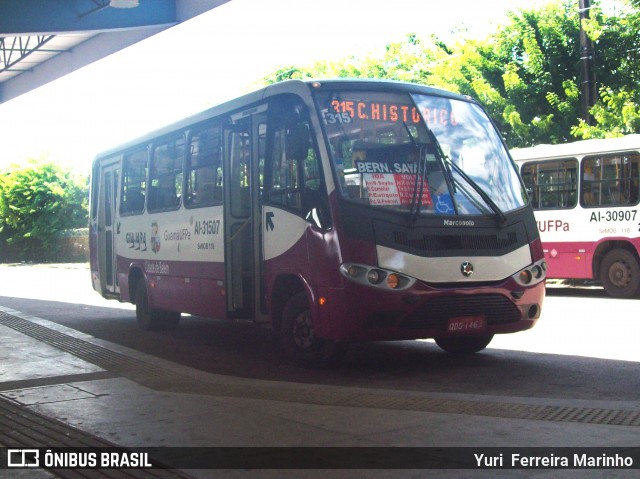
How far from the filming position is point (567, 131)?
2502 cm

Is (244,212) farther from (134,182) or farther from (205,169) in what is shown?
(134,182)

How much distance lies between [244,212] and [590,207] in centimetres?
1025

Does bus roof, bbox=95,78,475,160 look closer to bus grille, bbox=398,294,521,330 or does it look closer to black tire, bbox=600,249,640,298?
bus grille, bbox=398,294,521,330

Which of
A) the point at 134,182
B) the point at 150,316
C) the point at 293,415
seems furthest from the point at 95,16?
the point at 293,415

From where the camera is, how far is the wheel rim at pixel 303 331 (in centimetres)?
942

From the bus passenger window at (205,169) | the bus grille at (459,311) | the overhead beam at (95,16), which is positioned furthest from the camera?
the overhead beam at (95,16)

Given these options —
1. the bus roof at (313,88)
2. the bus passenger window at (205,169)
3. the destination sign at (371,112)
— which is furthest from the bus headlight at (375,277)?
the bus passenger window at (205,169)

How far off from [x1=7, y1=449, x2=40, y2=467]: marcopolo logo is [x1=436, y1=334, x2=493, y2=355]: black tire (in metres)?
5.47

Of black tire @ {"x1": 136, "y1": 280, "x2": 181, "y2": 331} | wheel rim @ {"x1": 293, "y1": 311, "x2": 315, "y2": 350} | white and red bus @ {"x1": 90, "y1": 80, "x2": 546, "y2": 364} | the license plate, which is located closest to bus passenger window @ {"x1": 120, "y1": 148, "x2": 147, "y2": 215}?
black tire @ {"x1": 136, "y1": 280, "x2": 181, "y2": 331}

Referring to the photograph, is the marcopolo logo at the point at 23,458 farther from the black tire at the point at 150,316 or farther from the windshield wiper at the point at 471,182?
the black tire at the point at 150,316

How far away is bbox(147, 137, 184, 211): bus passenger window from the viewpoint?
12766mm

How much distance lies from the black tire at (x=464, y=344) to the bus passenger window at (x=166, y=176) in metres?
4.45

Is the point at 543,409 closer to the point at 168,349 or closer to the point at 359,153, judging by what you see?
Answer: the point at 359,153

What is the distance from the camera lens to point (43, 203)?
5384 cm
